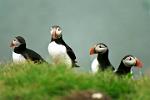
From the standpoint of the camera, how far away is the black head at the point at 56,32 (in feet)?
69.7

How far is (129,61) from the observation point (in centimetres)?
1866

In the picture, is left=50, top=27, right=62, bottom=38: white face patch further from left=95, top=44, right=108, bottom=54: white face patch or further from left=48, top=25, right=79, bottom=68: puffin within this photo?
left=95, top=44, right=108, bottom=54: white face patch

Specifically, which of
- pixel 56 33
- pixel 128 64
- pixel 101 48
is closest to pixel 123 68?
pixel 128 64

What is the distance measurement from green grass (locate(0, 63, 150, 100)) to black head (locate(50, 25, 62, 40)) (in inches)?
342

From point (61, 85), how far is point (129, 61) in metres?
7.63

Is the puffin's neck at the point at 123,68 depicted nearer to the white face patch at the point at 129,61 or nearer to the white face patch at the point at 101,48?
the white face patch at the point at 129,61

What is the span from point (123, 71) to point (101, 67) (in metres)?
0.96

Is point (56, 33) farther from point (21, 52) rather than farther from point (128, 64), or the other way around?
point (128, 64)

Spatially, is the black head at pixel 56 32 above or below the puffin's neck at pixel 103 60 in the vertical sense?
above

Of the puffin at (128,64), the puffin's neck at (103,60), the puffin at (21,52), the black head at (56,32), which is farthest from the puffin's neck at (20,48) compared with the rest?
the puffin at (128,64)

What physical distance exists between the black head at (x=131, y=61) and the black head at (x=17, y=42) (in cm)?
369

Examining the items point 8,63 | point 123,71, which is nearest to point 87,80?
point 8,63

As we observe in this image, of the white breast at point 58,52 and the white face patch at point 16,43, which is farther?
the white face patch at point 16,43

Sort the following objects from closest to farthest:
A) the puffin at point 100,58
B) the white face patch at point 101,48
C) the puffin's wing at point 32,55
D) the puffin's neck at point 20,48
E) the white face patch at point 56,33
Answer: the puffin at point 100,58 → the puffin's wing at point 32,55 → the white face patch at point 101,48 → the puffin's neck at point 20,48 → the white face patch at point 56,33
